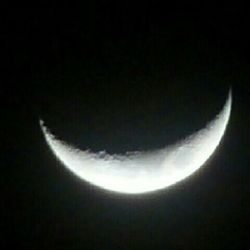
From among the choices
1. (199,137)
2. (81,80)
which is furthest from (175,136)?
(81,80)

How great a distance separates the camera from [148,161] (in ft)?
11.8

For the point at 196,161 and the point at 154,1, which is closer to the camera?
the point at 154,1

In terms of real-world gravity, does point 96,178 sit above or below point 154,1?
below

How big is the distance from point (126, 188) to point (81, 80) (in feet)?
1.28

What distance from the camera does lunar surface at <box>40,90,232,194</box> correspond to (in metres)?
3.61

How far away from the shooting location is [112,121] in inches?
140

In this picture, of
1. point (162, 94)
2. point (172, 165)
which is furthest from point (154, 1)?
point (172, 165)

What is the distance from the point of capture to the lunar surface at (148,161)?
11.8 feet

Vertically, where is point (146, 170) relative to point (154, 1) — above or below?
below

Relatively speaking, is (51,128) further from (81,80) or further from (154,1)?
(154,1)

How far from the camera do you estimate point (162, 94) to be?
11.6 feet

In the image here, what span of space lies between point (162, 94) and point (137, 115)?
9 centimetres

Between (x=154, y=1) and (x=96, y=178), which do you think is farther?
(x=96, y=178)

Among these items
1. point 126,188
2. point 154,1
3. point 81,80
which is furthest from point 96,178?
point 154,1
